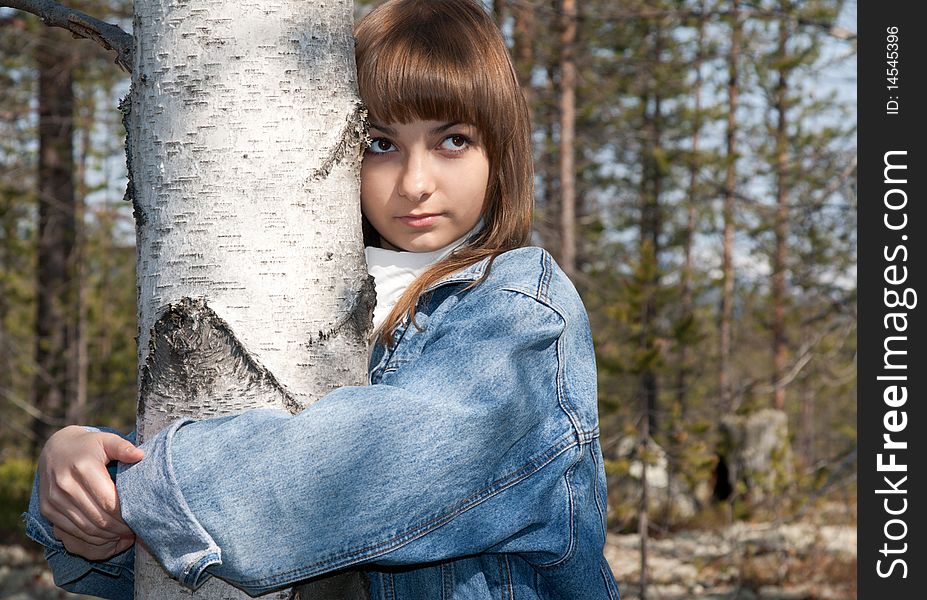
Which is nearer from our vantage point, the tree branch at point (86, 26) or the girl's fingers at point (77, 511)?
the girl's fingers at point (77, 511)

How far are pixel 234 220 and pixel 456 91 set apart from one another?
22.4 inches

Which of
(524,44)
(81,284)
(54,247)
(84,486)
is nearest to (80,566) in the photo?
(84,486)

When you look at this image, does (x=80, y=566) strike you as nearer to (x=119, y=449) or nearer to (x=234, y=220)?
(x=119, y=449)

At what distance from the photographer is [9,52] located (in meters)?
8.28

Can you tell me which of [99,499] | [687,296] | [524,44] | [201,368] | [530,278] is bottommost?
[687,296]

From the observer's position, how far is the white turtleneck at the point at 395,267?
1.45m

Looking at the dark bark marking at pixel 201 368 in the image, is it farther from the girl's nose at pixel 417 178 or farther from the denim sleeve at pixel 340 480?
the girl's nose at pixel 417 178

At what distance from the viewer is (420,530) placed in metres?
1.03

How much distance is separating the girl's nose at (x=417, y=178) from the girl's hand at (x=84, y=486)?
0.62 m

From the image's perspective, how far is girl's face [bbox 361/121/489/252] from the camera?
143 cm

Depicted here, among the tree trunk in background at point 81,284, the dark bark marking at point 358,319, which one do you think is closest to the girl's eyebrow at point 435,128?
the dark bark marking at point 358,319

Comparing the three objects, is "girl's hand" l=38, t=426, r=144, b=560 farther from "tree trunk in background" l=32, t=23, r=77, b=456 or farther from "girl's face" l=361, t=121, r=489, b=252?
"tree trunk in background" l=32, t=23, r=77, b=456

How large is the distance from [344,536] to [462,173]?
703 mm
